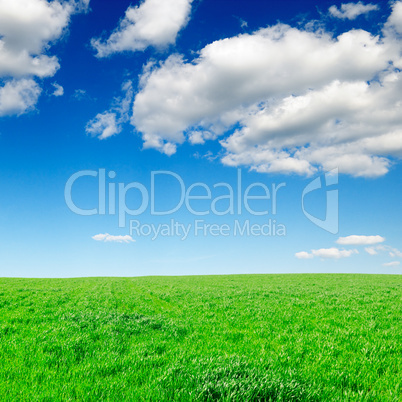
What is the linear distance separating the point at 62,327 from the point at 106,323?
1.42 meters

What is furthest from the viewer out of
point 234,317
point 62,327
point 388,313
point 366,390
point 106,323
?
point 388,313

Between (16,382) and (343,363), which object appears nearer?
(16,382)

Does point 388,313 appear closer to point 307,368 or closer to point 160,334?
point 307,368

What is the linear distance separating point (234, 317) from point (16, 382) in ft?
28.1

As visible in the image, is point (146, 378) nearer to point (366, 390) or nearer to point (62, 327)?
point (366, 390)

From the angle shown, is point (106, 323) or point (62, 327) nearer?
point (62, 327)

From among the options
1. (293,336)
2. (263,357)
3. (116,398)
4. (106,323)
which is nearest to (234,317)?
(293,336)

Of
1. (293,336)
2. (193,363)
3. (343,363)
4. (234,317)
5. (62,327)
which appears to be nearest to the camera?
(193,363)

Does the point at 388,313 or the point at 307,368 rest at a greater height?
the point at 307,368

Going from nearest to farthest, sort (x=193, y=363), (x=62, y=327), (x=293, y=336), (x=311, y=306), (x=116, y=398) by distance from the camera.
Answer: (x=116, y=398), (x=193, y=363), (x=293, y=336), (x=62, y=327), (x=311, y=306)

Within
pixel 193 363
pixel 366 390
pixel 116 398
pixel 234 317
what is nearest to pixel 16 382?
pixel 116 398

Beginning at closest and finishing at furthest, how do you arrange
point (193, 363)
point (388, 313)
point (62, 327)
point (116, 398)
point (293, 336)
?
point (116, 398) → point (193, 363) → point (293, 336) → point (62, 327) → point (388, 313)

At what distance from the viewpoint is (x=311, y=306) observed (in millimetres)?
15266

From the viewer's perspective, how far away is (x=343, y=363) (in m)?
6.42
